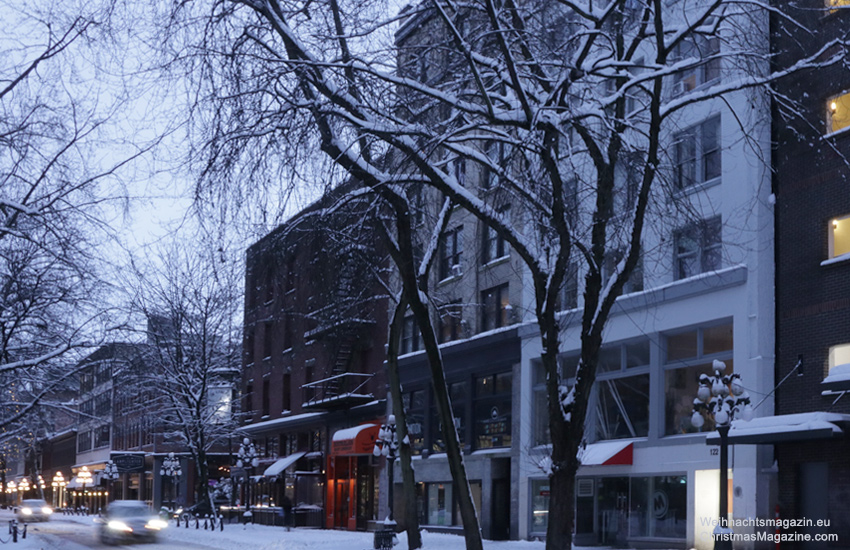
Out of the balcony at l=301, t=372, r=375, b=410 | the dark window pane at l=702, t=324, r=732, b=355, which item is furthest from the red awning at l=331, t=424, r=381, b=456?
the dark window pane at l=702, t=324, r=732, b=355

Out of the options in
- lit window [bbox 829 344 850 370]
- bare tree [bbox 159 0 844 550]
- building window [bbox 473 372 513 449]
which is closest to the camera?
bare tree [bbox 159 0 844 550]

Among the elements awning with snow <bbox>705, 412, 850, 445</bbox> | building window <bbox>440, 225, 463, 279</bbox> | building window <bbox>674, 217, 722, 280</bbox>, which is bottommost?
awning with snow <bbox>705, 412, 850, 445</bbox>

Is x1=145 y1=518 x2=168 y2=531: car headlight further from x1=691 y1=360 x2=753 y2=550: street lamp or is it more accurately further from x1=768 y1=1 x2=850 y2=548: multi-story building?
x1=768 y1=1 x2=850 y2=548: multi-story building

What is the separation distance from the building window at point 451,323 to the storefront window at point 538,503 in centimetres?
755

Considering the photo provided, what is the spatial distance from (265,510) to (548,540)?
40.6 meters

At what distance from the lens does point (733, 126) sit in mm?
27875

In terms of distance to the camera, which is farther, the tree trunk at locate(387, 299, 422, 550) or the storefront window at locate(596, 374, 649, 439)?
the storefront window at locate(596, 374, 649, 439)

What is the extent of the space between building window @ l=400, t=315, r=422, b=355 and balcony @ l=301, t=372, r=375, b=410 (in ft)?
7.66

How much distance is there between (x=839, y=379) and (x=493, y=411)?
17.9 metres

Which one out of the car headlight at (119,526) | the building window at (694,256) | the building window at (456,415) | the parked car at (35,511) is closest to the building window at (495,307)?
the building window at (456,415)

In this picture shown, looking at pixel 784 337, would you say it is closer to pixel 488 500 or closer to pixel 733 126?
pixel 733 126

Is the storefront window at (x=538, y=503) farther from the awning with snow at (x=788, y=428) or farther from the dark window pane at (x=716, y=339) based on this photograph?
the awning with snow at (x=788, y=428)

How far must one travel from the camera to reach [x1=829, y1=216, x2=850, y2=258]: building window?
25078 millimetres

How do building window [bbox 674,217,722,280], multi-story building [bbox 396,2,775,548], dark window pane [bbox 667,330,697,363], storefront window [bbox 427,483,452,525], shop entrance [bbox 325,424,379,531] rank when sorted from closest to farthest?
multi-story building [bbox 396,2,775,548]
building window [bbox 674,217,722,280]
dark window pane [bbox 667,330,697,363]
storefront window [bbox 427,483,452,525]
shop entrance [bbox 325,424,379,531]
